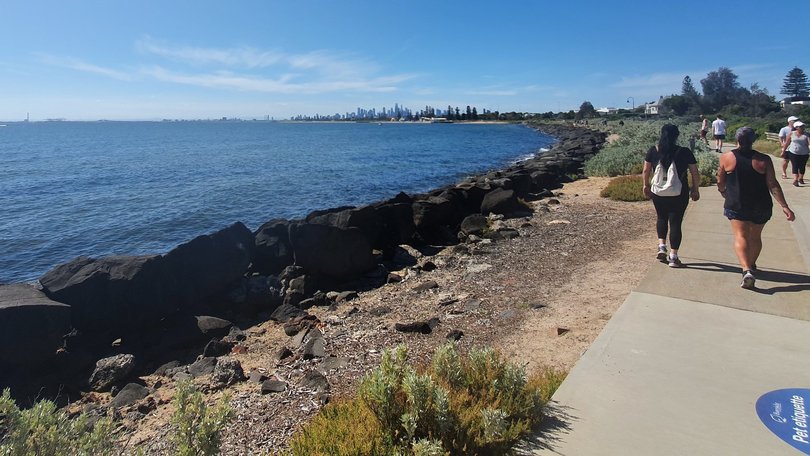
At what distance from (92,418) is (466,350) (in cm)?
455

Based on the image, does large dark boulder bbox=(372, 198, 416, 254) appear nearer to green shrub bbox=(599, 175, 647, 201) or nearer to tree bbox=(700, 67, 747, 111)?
green shrub bbox=(599, 175, 647, 201)

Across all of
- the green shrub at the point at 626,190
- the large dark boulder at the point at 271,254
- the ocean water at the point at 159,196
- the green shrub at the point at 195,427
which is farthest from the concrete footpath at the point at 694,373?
the ocean water at the point at 159,196

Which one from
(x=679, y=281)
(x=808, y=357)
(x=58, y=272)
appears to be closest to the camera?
(x=808, y=357)

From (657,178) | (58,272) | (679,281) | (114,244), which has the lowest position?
(114,244)

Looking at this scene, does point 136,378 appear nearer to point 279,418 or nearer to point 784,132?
point 279,418

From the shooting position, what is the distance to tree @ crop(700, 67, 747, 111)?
337 ft

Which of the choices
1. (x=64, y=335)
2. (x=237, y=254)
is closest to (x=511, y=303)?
(x=237, y=254)

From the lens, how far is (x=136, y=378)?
7.10 metres

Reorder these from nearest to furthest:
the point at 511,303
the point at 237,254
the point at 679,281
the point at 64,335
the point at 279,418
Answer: the point at 279,418, the point at 679,281, the point at 511,303, the point at 64,335, the point at 237,254

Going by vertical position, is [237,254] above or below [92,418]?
above

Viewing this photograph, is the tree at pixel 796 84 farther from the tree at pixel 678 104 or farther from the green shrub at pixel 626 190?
the green shrub at pixel 626 190

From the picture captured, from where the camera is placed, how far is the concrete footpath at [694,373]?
321 centimetres

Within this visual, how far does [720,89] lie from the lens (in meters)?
115

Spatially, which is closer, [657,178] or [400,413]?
[400,413]
